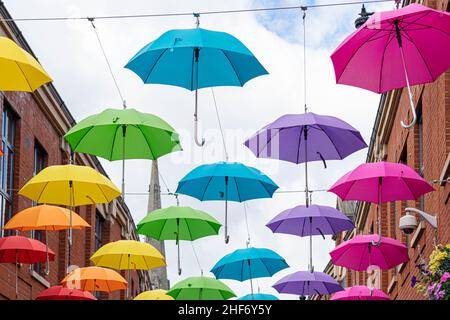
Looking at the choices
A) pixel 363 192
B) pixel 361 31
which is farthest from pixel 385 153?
pixel 361 31

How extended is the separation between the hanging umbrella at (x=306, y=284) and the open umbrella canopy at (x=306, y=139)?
20.8 ft

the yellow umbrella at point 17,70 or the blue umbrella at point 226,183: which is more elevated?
the yellow umbrella at point 17,70

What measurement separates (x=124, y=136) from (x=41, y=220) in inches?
86.8

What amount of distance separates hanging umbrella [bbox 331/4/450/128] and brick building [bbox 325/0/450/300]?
10.1 ft

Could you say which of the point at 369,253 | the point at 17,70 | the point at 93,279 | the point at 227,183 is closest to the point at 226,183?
the point at 227,183

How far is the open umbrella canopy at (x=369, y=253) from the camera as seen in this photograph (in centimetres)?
1973

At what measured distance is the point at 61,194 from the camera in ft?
63.5

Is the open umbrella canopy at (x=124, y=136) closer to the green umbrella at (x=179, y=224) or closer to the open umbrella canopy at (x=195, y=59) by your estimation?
the open umbrella canopy at (x=195, y=59)

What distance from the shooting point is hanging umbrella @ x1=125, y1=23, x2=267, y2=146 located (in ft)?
53.4

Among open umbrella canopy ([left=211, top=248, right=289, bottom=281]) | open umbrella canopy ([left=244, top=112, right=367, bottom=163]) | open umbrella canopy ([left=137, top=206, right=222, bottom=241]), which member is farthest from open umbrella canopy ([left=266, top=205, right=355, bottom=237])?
open umbrella canopy ([left=244, top=112, right=367, bottom=163])

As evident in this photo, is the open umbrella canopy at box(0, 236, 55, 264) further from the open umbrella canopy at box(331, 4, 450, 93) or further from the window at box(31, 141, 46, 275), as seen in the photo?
the open umbrella canopy at box(331, 4, 450, 93)

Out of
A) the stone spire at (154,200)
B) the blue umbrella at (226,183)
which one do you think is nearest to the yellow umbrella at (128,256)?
the blue umbrella at (226,183)

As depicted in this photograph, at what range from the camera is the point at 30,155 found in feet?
83.1
